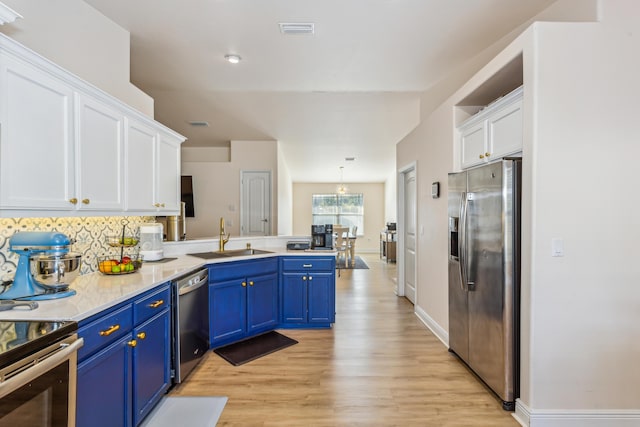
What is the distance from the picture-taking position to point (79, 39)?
221cm

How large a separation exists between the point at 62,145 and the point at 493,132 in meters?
2.96

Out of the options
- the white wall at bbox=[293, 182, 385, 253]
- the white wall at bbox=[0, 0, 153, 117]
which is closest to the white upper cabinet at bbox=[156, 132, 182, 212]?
the white wall at bbox=[0, 0, 153, 117]

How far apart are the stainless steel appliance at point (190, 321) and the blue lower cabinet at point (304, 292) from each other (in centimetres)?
94

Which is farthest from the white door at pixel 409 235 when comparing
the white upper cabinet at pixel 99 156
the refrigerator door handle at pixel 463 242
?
the white upper cabinet at pixel 99 156

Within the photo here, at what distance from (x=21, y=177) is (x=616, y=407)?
3681mm

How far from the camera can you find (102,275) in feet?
7.16

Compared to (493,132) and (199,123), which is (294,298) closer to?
(493,132)

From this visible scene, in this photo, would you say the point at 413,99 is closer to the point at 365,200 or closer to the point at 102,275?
the point at 102,275

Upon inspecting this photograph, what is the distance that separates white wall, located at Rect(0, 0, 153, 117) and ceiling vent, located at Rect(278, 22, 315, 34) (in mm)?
1396

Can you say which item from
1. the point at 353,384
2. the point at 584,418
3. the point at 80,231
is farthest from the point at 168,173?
the point at 584,418

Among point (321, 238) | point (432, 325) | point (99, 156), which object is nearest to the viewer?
point (99, 156)

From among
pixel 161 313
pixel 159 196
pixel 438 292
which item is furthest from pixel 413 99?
pixel 161 313

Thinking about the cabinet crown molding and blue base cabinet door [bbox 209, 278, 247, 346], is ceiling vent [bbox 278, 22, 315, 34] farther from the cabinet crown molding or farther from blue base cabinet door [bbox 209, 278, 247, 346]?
blue base cabinet door [bbox 209, 278, 247, 346]

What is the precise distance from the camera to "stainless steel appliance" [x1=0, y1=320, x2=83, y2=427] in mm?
1003
